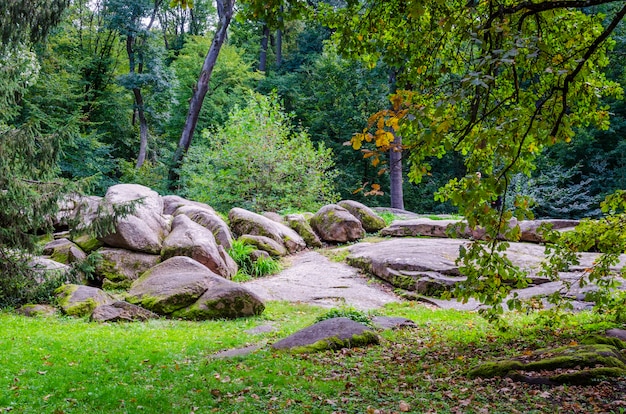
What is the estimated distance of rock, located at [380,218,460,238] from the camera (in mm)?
18094

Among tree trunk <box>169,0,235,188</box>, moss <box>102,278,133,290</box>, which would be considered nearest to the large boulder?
moss <box>102,278,133,290</box>

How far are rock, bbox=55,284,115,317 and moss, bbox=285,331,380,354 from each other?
4.97 metres

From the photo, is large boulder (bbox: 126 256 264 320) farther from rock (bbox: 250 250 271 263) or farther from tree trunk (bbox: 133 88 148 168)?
tree trunk (bbox: 133 88 148 168)

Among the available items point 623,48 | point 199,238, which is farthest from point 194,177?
point 623,48

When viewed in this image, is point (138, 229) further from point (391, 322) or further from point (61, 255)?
point (391, 322)

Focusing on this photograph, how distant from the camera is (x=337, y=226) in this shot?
1889 centimetres

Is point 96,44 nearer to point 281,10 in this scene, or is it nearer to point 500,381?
point 281,10

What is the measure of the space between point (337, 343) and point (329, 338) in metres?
0.14

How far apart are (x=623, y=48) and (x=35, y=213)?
27627 mm

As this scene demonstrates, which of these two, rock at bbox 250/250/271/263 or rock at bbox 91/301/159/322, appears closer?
rock at bbox 91/301/159/322

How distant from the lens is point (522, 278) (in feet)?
21.4

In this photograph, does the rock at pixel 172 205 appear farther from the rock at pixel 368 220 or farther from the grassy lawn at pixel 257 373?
the grassy lawn at pixel 257 373

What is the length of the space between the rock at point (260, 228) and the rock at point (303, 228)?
0.75 meters

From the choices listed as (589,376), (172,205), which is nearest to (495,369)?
(589,376)
